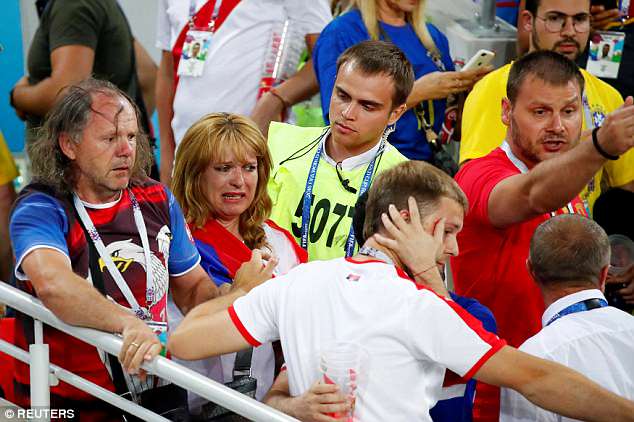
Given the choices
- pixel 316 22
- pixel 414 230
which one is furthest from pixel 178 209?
pixel 316 22

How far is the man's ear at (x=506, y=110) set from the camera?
4023 mm

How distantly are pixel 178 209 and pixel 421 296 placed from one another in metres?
1.15

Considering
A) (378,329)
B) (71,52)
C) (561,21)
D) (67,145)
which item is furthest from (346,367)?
(71,52)

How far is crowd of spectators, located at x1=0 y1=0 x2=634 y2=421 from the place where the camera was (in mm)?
2561

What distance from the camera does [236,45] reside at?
5105 mm

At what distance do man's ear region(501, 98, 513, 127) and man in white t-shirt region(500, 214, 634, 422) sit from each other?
2.48 feet

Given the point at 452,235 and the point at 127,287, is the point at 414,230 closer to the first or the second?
the point at 452,235

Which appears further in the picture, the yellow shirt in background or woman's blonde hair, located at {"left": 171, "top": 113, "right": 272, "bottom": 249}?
the yellow shirt in background

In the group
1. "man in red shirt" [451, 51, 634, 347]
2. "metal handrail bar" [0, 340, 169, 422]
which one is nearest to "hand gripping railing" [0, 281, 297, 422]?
"metal handrail bar" [0, 340, 169, 422]

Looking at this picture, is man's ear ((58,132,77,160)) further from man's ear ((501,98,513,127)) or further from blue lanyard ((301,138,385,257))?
man's ear ((501,98,513,127))

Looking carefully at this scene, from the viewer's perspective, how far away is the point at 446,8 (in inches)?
226

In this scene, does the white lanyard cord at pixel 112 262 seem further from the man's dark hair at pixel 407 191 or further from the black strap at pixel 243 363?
the man's dark hair at pixel 407 191

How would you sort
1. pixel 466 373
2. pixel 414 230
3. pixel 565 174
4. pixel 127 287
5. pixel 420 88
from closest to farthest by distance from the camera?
pixel 466 373 < pixel 414 230 < pixel 127 287 < pixel 565 174 < pixel 420 88

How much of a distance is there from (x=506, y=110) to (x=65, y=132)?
1.70 meters
